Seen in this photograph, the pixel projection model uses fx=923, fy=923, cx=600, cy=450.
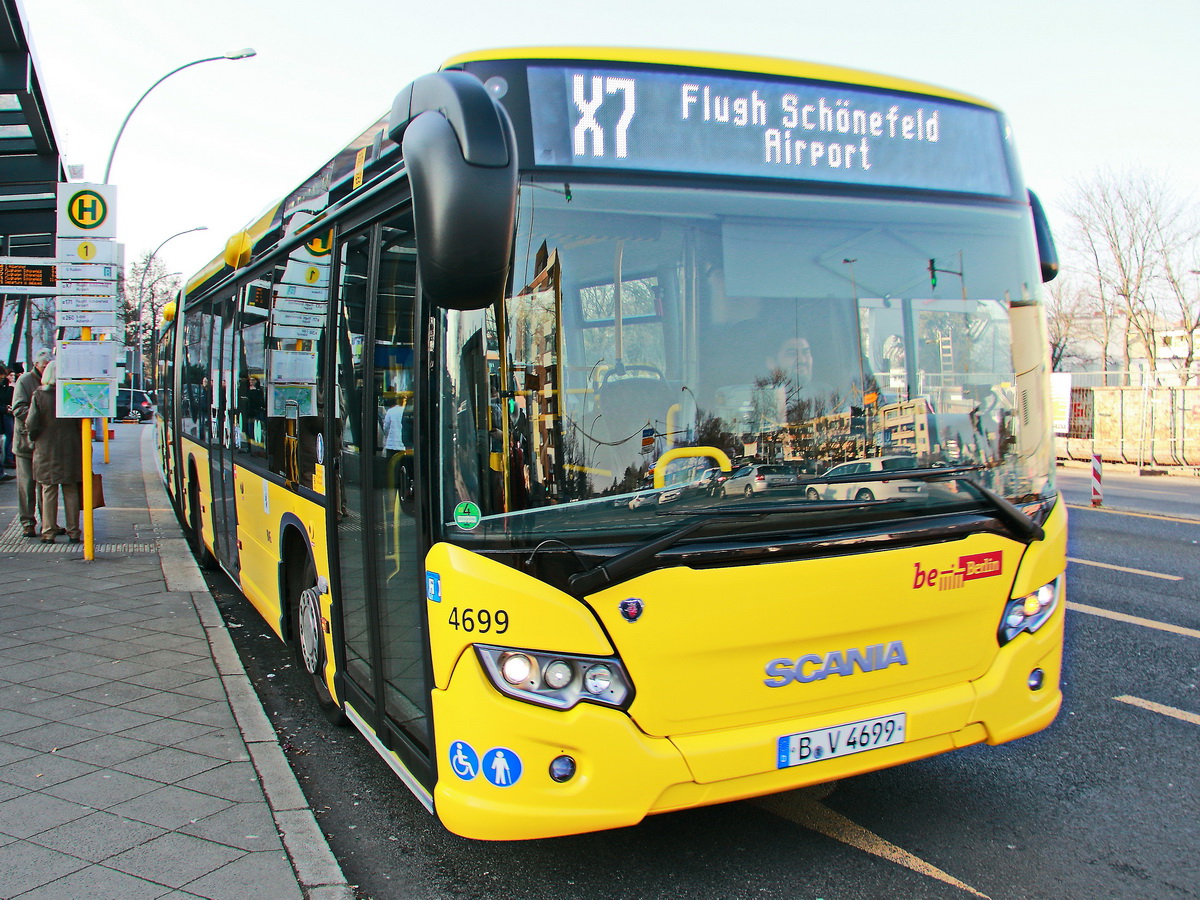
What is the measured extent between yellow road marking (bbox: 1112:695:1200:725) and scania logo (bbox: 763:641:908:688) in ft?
9.39

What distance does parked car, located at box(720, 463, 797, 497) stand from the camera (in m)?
3.04

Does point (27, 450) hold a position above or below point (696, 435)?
below

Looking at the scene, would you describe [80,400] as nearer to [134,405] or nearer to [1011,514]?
[1011,514]

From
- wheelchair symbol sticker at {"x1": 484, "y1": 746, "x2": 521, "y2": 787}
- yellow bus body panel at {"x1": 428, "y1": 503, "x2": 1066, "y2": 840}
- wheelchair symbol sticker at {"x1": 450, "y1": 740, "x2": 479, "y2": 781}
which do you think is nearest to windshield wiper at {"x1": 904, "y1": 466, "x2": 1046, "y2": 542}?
yellow bus body panel at {"x1": 428, "y1": 503, "x2": 1066, "y2": 840}

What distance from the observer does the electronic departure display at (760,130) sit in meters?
3.08

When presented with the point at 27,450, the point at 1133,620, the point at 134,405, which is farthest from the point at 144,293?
the point at 1133,620

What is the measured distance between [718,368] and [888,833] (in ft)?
6.90

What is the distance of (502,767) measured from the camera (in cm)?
297

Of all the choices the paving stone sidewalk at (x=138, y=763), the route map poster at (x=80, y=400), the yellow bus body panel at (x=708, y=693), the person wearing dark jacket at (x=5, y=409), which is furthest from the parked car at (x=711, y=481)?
the person wearing dark jacket at (x=5, y=409)

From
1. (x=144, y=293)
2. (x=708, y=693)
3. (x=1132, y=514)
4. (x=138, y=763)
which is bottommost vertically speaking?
(x=1132, y=514)

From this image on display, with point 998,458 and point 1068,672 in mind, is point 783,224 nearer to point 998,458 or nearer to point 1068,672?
point 998,458

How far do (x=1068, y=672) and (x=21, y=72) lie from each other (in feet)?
41.8

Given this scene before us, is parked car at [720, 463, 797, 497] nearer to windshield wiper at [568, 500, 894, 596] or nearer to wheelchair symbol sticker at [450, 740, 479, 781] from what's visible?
windshield wiper at [568, 500, 894, 596]

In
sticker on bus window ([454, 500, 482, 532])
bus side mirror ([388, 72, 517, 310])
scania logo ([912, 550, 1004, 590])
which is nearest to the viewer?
bus side mirror ([388, 72, 517, 310])
